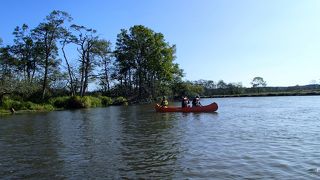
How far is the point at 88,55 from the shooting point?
62.9 metres

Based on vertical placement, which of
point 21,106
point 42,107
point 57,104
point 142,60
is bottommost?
point 42,107

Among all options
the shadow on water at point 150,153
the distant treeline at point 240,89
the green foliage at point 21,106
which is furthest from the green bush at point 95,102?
the distant treeline at point 240,89

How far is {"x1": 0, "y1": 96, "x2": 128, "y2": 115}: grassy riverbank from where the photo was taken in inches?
1785

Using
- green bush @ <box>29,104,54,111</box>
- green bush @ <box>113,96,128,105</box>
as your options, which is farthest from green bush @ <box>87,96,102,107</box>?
green bush @ <box>29,104,54,111</box>

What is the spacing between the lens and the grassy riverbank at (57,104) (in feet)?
149

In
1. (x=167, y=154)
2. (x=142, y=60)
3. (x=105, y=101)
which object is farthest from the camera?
(x=142, y=60)

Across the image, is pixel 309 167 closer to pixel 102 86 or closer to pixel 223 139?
pixel 223 139

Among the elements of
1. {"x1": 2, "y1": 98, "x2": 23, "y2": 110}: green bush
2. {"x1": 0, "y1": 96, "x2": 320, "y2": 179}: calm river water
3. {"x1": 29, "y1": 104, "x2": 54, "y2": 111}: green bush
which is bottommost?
{"x1": 0, "y1": 96, "x2": 320, "y2": 179}: calm river water

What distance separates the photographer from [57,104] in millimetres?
53281

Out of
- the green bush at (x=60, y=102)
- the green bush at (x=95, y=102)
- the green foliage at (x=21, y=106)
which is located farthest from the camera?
the green bush at (x=95, y=102)

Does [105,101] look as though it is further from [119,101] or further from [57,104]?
[57,104]

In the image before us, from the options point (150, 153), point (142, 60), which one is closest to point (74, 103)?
point (142, 60)

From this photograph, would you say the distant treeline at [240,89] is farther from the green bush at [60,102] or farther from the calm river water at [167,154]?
the calm river water at [167,154]

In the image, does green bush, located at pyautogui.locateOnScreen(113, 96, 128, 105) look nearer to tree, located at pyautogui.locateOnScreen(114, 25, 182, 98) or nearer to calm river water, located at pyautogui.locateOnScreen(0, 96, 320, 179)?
tree, located at pyautogui.locateOnScreen(114, 25, 182, 98)
